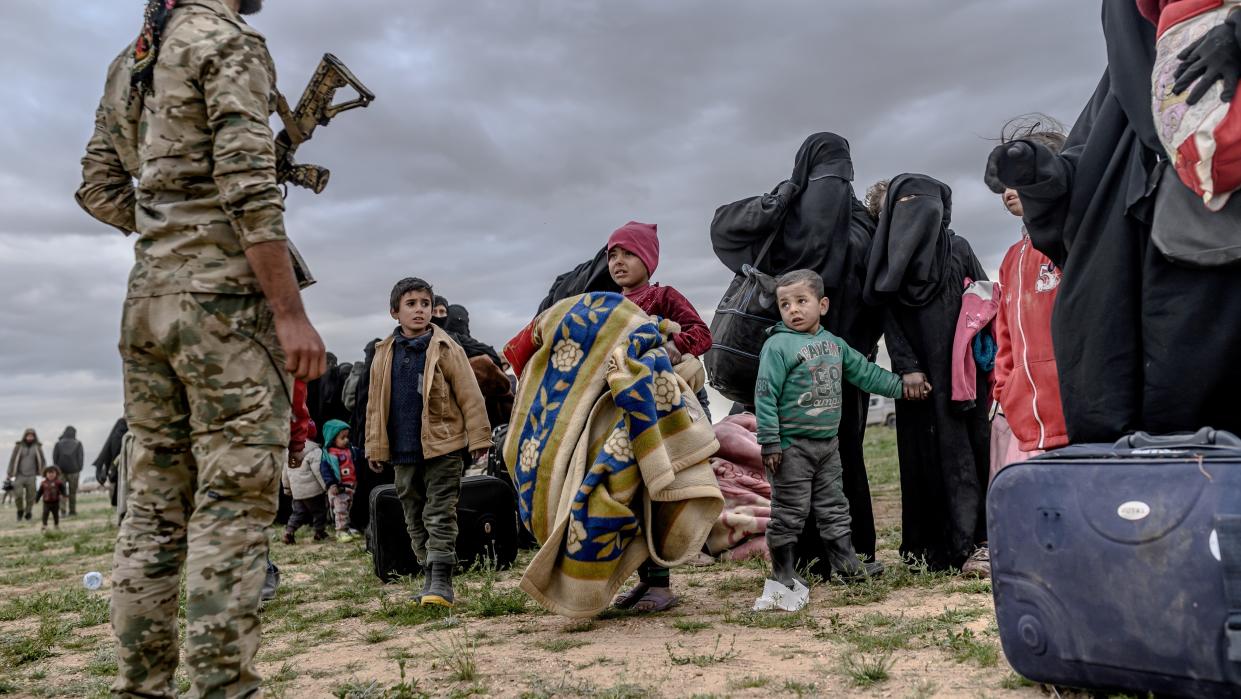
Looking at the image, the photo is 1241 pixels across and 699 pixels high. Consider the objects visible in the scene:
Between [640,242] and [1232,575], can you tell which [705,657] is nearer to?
[1232,575]

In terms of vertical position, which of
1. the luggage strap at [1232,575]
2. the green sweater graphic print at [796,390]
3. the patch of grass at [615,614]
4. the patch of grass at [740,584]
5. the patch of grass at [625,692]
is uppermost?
the green sweater graphic print at [796,390]

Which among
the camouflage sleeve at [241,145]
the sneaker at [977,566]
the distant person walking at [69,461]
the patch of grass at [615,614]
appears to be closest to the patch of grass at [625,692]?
the patch of grass at [615,614]

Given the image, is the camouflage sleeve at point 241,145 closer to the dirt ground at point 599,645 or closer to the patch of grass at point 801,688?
the dirt ground at point 599,645

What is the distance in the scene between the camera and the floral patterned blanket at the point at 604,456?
3.79 meters

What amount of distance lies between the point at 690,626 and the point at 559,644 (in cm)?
57

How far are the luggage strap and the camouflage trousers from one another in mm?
2279

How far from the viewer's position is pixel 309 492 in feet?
30.6

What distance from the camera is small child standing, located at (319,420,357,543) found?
8.91m

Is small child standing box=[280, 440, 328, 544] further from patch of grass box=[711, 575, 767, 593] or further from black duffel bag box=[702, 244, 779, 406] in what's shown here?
black duffel bag box=[702, 244, 779, 406]

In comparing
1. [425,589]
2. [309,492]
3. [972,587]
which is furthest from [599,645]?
[309,492]

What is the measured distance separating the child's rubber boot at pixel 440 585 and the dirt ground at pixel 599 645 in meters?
0.09

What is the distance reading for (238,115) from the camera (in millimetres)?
2326

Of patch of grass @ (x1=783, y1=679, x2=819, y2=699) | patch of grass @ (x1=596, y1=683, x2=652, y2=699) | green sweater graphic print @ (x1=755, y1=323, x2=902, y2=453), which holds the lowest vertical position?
patch of grass @ (x1=783, y1=679, x2=819, y2=699)

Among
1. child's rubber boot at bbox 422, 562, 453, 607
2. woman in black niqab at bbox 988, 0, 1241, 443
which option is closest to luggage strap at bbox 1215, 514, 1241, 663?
woman in black niqab at bbox 988, 0, 1241, 443
